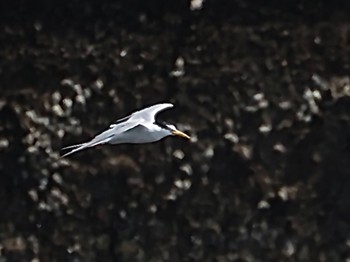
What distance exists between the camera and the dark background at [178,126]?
7.20 m

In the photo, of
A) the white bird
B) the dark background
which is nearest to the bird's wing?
the white bird

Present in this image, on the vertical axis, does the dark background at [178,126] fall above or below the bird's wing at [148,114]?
below

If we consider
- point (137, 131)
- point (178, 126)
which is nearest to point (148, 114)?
point (137, 131)

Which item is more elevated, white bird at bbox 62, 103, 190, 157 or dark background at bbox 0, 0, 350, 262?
white bird at bbox 62, 103, 190, 157

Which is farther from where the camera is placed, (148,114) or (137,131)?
(148,114)

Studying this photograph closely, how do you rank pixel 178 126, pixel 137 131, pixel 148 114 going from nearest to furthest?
pixel 137 131
pixel 148 114
pixel 178 126

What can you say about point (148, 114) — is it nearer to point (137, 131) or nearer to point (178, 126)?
point (137, 131)

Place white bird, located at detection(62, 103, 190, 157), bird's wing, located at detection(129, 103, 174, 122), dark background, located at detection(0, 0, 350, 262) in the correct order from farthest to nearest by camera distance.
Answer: dark background, located at detection(0, 0, 350, 262) → bird's wing, located at detection(129, 103, 174, 122) → white bird, located at detection(62, 103, 190, 157)

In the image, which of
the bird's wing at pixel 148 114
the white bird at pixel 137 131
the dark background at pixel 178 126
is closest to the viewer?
the white bird at pixel 137 131

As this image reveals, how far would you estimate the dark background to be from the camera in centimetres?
720

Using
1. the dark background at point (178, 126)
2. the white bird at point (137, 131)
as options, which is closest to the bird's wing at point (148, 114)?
the white bird at point (137, 131)

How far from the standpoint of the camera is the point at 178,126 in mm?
7258

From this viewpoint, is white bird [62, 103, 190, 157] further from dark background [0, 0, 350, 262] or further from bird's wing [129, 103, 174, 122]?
dark background [0, 0, 350, 262]

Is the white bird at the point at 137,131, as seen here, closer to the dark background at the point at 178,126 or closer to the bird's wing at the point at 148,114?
the bird's wing at the point at 148,114
